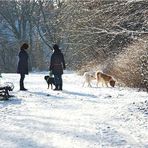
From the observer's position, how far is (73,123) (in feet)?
38.6

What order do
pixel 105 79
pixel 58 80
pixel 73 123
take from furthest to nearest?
pixel 105 79, pixel 58 80, pixel 73 123

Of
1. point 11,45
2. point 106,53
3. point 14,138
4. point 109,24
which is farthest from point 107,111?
point 11,45

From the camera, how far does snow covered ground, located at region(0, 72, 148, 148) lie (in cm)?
980

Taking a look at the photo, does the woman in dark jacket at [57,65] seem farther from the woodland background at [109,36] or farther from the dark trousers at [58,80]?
the woodland background at [109,36]

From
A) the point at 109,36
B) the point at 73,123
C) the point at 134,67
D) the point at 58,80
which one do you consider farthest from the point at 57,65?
the point at 73,123

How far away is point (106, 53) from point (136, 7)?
10.1m

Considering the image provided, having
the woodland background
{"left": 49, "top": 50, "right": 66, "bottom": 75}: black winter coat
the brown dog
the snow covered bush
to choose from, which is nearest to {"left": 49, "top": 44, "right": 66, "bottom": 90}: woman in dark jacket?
{"left": 49, "top": 50, "right": 66, "bottom": 75}: black winter coat

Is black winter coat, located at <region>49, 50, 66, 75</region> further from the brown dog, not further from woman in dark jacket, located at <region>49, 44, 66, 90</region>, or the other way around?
the brown dog

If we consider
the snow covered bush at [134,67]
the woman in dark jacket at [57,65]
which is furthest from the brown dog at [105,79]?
the woman in dark jacket at [57,65]

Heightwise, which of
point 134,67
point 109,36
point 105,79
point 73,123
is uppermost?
Answer: point 109,36

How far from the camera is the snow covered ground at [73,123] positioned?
9797mm

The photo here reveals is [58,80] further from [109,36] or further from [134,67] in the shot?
[109,36]

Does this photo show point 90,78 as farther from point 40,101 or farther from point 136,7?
point 40,101

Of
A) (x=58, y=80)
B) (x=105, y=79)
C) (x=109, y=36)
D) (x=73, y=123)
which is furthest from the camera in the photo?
(x=109, y=36)
